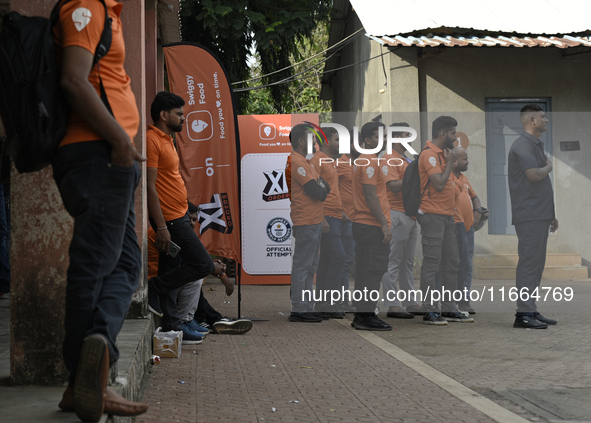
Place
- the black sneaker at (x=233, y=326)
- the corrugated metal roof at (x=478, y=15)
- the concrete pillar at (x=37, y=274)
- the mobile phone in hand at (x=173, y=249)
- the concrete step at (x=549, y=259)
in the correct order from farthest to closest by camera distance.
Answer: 1. the corrugated metal roof at (x=478, y=15)
2. the concrete step at (x=549, y=259)
3. the black sneaker at (x=233, y=326)
4. the mobile phone in hand at (x=173, y=249)
5. the concrete pillar at (x=37, y=274)

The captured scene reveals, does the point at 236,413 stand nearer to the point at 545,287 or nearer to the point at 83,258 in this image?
the point at 83,258

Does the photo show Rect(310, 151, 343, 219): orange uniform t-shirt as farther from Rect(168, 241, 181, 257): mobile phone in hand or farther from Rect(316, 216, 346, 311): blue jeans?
Rect(168, 241, 181, 257): mobile phone in hand

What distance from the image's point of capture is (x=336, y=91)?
21.5 m

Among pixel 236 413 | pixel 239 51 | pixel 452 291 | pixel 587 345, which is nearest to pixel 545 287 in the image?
pixel 452 291

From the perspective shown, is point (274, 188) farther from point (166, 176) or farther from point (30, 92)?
point (30, 92)

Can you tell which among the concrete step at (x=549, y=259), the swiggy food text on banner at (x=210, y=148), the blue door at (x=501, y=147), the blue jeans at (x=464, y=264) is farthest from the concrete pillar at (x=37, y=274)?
the concrete step at (x=549, y=259)

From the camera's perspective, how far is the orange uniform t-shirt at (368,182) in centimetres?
738

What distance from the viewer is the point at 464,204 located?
7.96 metres

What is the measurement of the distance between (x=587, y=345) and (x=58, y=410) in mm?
4764

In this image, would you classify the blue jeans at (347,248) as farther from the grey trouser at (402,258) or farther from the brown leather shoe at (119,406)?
the brown leather shoe at (119,406)

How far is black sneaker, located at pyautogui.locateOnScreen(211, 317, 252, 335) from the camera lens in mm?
6473

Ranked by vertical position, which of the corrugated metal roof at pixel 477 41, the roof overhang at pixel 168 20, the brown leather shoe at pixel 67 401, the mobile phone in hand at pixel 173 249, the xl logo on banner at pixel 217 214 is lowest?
the brown leather shoe at pixel 67 401

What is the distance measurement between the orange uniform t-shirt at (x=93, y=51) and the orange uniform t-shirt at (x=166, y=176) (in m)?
2.58

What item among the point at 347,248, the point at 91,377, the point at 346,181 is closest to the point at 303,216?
the point at 346,181
